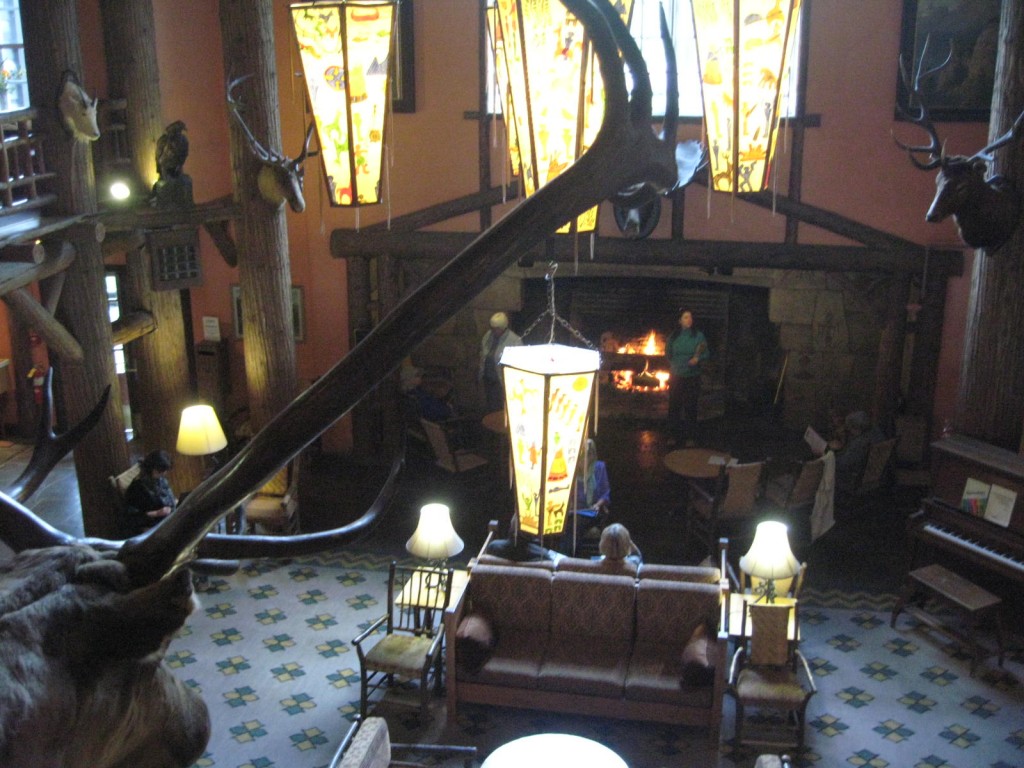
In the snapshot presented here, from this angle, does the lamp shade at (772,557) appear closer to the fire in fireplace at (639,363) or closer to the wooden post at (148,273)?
the wooden post at (148,273)

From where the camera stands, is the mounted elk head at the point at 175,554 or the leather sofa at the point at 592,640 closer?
the mounted elk head at the point at 175,554

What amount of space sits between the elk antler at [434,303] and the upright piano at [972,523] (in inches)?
270

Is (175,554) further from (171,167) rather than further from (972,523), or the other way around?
(171,167)

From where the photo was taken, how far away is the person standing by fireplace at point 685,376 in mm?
10938

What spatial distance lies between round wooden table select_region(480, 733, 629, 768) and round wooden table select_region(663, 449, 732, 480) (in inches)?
196

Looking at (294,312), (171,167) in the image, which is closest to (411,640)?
(171,167)

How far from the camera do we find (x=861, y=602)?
8.08m

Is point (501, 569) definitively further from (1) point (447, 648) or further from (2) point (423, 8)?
(2) point (423, 8)

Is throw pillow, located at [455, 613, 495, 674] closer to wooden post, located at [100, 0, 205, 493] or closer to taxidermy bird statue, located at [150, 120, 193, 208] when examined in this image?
wooden post, located at [100, 0, 205, 493]

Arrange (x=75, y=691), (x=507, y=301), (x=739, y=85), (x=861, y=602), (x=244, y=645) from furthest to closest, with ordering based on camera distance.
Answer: (x=507, y=301)
(x=861, y=602)
(x=244, y=645)
(x=739, y=85)
(x=75, y=691)

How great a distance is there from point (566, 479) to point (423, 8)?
689 centimetres

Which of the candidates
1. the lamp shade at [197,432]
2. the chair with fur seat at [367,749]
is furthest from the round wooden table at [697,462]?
the chair with fur seat at [367,749]

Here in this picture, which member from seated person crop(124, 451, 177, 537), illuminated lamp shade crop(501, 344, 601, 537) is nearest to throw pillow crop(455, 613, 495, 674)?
illuminated lamp shade crop(501, 344, 601, 537)

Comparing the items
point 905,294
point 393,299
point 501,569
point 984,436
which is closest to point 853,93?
point 905,294
